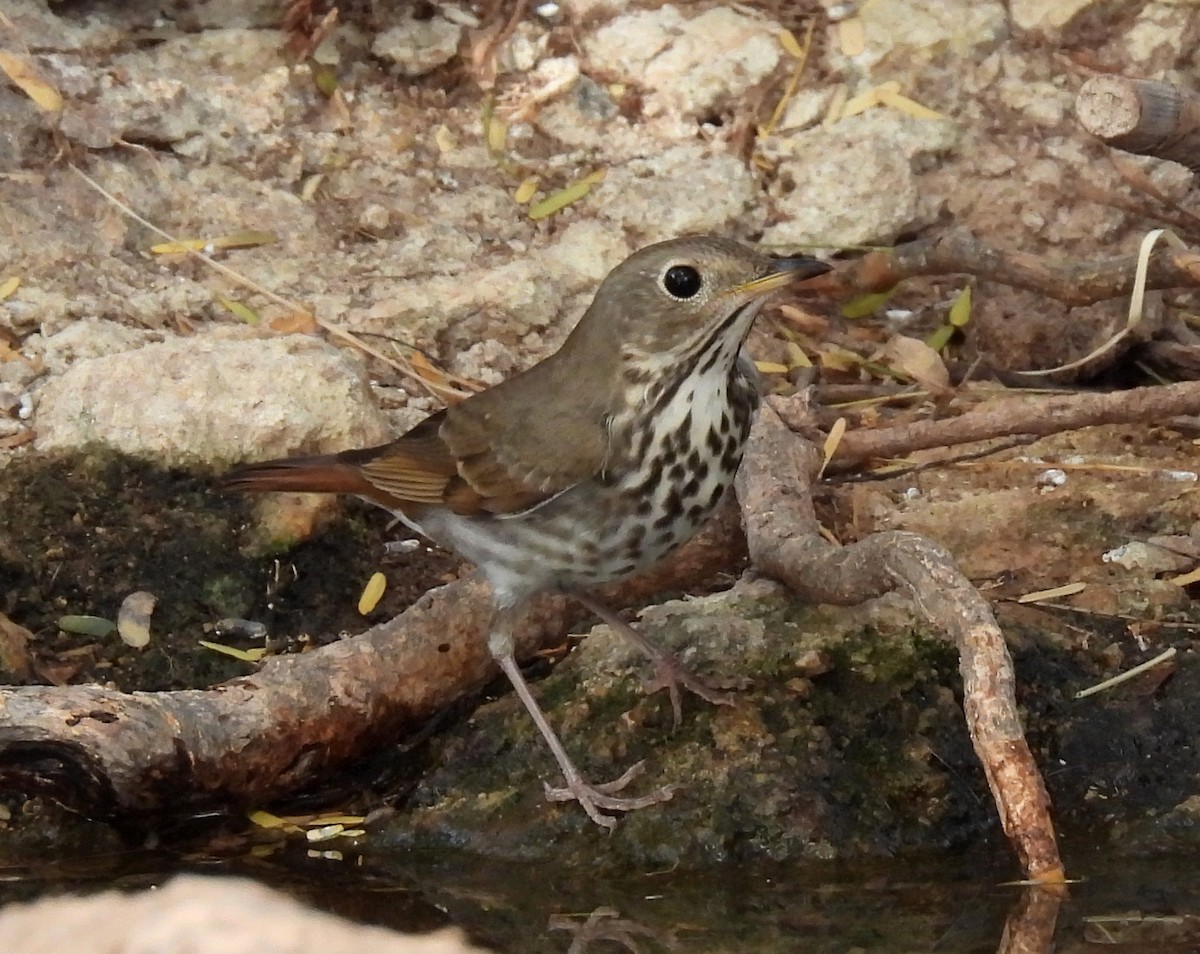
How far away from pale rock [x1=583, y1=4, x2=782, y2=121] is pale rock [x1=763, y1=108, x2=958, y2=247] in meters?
0.29

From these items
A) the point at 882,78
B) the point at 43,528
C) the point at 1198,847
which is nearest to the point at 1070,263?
the point at 882,78

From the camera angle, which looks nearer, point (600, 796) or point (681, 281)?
point (600, 796)

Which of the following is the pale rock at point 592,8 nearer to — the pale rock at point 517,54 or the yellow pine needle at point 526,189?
the pale rock at point 517,54

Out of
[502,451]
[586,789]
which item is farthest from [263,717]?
[502,451]

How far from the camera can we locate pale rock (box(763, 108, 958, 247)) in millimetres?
4957

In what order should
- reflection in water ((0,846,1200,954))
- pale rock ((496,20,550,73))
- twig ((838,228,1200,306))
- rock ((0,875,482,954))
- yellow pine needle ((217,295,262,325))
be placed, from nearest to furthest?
rock ((0,875,482,954)) → reflection in water ((0,846,1200,954)) → twig ((838,228,1200,306)) → yellow pine needle ((217,295,262,325)) → pale rock ((496,20,550,73))

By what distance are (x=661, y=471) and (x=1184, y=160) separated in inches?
49.7

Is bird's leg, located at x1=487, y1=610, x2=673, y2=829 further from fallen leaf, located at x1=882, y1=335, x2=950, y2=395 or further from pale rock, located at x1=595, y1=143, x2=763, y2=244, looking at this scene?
pale rock, located at x1=595, y1=143, x2=763, y2=244

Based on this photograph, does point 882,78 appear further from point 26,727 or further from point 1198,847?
point 26,727

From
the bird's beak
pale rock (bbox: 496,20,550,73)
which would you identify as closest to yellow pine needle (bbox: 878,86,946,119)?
pale rock (bbox: 496,20,550,73)

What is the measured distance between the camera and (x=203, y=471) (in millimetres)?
3982

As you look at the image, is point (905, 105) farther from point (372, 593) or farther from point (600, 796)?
point (600, 796)

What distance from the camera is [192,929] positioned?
1192 millimetres

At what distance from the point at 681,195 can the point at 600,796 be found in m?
2.52
